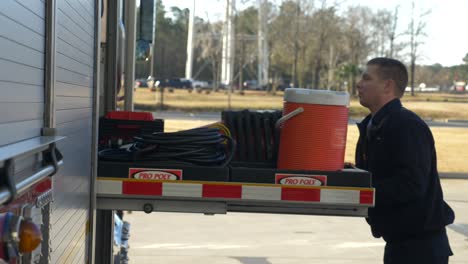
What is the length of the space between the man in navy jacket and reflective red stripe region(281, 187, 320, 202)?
1.62ft

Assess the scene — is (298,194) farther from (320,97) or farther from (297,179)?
(320,97)

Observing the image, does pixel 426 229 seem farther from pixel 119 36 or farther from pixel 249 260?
pixel 249 260

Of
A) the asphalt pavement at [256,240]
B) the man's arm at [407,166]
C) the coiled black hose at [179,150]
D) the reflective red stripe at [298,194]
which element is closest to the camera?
the reflective red stripe at [298,194]

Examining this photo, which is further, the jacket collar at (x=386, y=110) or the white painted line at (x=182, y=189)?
the jacket collar at (x=386, y=110)

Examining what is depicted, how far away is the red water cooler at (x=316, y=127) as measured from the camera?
3.71m

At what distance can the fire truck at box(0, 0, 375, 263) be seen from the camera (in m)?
1.88

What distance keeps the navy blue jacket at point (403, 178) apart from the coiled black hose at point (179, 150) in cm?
79

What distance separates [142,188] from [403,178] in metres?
1.29

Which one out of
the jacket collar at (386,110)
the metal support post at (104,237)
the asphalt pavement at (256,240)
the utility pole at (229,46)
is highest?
the utility pole at (229,46)

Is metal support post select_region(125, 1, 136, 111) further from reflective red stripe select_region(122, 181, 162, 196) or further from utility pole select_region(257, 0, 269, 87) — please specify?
utility pole select_region(257, 0, 269, 87)

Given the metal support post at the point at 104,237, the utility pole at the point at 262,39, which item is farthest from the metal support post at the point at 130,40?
the utility pole at the point at 262,39

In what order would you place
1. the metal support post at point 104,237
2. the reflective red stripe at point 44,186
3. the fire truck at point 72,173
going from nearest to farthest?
the fire truck at point 72,173, the reflective red stripe at point 44,186, the metal support post at point 104,237

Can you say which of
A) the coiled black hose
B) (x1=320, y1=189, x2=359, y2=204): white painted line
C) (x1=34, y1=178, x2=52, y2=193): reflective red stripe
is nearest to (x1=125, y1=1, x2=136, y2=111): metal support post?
the coiled black hose

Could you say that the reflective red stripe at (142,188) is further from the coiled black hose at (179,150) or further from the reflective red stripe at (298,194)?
the reflective red stripe at (298,194)
